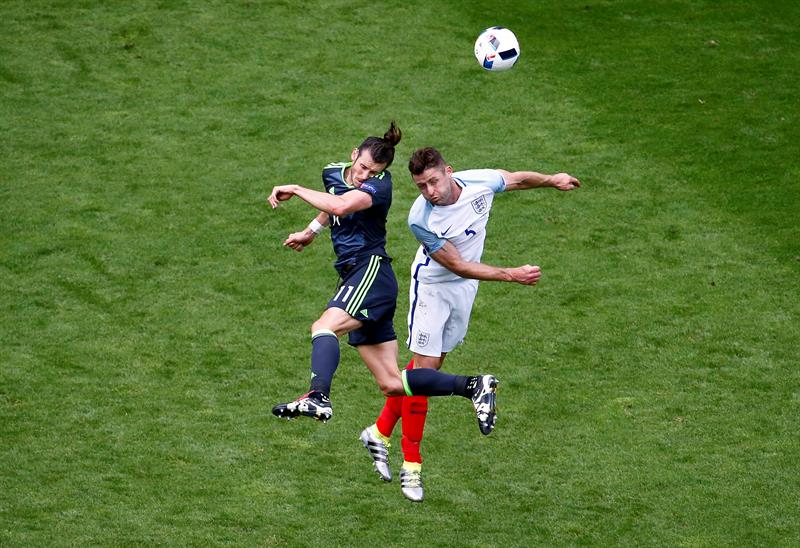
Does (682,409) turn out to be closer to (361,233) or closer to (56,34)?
(361,233)

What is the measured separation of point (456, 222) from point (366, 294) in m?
0.86

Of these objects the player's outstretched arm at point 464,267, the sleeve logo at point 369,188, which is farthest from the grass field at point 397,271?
the sleeve logo at point 369,188

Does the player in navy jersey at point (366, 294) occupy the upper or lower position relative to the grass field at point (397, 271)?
upper

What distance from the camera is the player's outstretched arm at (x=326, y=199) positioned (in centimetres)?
853

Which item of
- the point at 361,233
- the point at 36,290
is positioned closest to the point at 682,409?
the point at 361,233

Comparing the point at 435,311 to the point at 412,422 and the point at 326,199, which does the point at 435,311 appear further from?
the point at 326,199

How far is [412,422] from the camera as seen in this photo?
33.2 feet

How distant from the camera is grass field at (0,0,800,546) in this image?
10.4m

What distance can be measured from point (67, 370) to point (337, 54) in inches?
288

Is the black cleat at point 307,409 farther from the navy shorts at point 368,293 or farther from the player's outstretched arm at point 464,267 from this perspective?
the player's outstretched arm at point 464,267

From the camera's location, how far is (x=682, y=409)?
457 inches

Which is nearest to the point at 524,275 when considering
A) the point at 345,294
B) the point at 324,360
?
the point at 345,294

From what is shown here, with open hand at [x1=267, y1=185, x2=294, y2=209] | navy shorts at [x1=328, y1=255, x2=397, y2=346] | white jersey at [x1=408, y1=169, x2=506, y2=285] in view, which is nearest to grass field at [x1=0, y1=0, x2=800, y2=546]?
navy shorts at [x1=328, y1=255, x2=397, y2=346]

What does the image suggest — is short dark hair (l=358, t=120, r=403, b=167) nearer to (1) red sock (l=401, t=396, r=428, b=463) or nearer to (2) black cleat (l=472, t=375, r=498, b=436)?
(2) black cleat (l=472, t=375, r=498, b=436)
